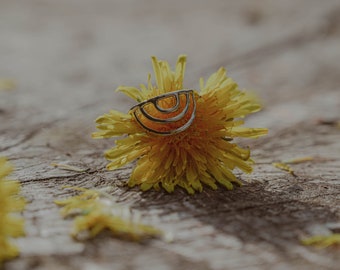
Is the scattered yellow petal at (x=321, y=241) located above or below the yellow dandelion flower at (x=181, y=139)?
below

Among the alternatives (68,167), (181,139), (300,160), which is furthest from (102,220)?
(300,160)

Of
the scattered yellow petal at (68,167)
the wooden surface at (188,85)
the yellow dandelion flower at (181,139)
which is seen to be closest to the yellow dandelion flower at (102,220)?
the wooden surface at (188,85)

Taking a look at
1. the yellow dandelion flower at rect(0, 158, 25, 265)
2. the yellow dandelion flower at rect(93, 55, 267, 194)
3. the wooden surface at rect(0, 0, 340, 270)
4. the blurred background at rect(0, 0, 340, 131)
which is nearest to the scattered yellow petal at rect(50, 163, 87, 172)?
the wooden surface at rect(0, 0, 340, 270)

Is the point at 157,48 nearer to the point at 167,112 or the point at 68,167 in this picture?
the point at 68,167

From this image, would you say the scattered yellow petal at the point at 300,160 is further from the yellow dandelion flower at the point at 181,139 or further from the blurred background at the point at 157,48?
the blurred background at the point at 157,48

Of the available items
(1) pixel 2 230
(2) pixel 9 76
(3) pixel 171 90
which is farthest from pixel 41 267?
(2) pixel 9 76

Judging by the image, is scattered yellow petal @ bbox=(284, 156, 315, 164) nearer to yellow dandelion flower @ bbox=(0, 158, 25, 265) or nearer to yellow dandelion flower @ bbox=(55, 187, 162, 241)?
yellow dandelion flower @ bbox=(55, 187, 162, 241)
